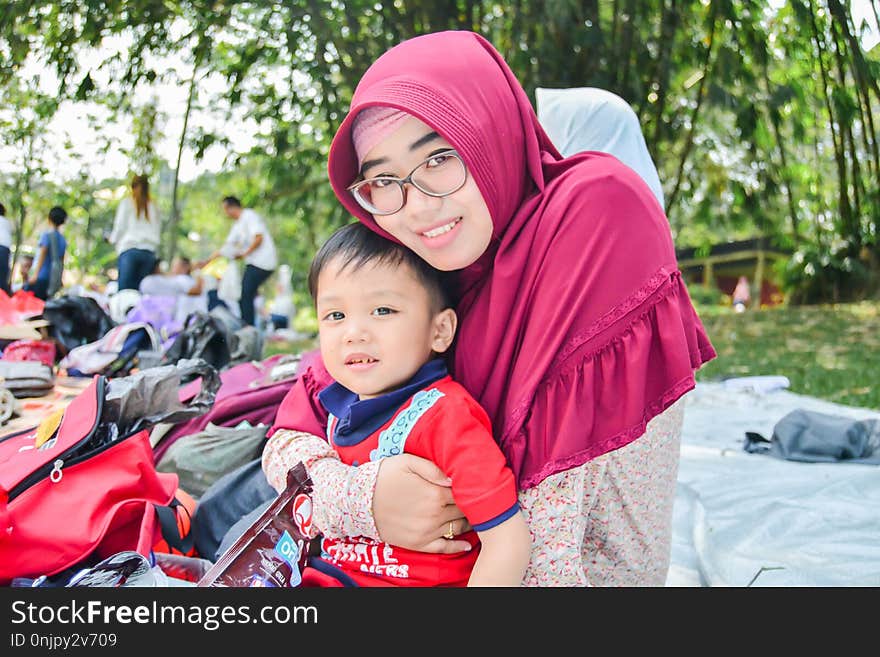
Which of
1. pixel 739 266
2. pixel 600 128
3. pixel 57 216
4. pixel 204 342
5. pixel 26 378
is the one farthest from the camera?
pixel 739 266

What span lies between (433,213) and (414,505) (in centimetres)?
47

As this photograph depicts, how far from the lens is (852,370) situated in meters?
5.23

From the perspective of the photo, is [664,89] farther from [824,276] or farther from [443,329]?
[443,329]

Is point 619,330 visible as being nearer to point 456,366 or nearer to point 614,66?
point 456,366

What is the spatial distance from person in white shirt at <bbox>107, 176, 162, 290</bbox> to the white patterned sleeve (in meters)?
5.67

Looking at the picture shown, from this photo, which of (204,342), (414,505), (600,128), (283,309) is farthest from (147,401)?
(283,309)

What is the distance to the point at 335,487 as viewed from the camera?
1.27m

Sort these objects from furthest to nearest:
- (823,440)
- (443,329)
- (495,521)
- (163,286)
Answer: (163,286) < (823,440) < (443,329) < (495,521)

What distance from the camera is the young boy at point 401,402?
1.16m

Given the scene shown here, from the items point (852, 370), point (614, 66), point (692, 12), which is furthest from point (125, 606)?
point (692, 12)

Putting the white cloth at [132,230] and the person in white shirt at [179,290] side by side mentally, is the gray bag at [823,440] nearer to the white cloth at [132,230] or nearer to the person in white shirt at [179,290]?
the person in white shirt at [179,290]

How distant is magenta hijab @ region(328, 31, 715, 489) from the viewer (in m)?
1.19

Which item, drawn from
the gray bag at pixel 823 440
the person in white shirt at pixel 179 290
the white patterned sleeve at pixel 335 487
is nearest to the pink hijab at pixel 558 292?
the white patterned sleeve at pixel 335 487

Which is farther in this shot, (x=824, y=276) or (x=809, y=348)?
(x=824, y=276)
